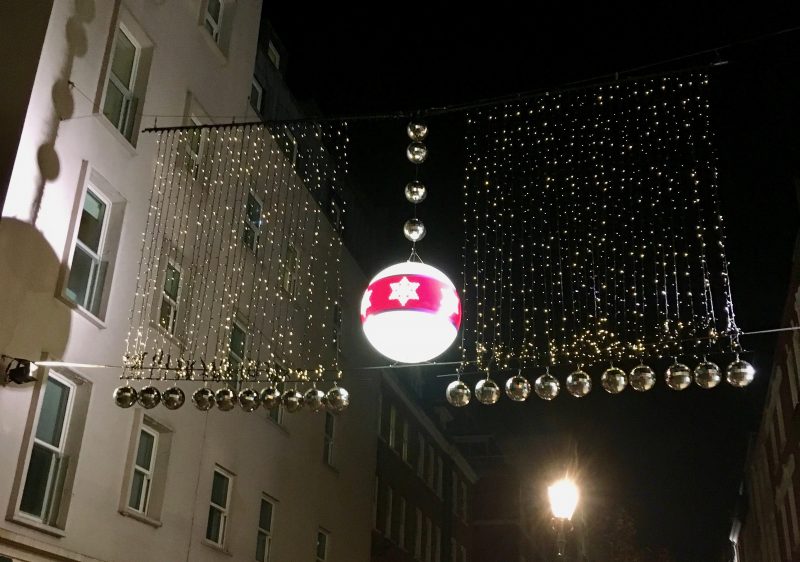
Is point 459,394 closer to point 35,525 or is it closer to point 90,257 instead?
point 35,525

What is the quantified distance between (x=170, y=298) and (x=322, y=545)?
31.2 feet

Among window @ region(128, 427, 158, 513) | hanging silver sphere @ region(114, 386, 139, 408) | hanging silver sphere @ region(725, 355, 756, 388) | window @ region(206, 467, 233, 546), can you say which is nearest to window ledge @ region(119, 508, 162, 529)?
window @ region(128, 427, 158, 513)

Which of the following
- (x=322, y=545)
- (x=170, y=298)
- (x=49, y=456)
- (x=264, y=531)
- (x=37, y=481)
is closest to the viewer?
(x=37, y=481)

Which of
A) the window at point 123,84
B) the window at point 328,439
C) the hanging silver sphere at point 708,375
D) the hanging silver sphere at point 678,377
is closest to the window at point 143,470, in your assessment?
the window at point 123,84

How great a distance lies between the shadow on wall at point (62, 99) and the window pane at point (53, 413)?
237cm

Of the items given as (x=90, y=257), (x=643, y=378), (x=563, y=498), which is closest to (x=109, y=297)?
(x=90, y=257)

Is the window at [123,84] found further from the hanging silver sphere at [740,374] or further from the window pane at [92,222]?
the hanging silver sphere at [740,374]

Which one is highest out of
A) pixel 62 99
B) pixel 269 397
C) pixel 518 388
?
pixel 62 99

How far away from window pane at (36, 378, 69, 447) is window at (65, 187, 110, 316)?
1302 millimetres

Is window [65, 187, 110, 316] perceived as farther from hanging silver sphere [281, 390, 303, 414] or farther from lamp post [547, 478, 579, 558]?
lamp post [547, 478, 579, 558]

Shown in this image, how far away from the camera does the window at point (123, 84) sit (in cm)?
1405

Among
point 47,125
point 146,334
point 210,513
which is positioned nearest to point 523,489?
point 210,513

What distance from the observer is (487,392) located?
9609 millimetres

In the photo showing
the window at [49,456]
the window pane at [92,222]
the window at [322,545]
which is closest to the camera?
the window at [49,456]
